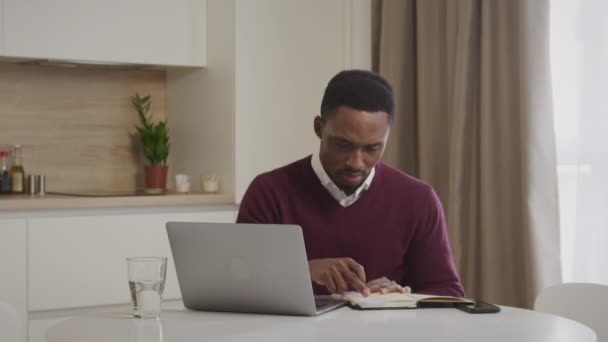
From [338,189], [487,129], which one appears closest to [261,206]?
[338,189]

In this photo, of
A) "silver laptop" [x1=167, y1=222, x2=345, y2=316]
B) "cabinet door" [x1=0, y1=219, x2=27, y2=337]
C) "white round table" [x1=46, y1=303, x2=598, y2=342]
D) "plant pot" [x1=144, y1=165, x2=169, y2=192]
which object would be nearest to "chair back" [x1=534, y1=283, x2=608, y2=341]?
"white round table" [x1=46, y1=303, x2=598, y2=342]

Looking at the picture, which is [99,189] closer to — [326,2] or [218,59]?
[218,59]

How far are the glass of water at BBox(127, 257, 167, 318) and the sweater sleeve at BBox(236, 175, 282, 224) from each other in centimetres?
50

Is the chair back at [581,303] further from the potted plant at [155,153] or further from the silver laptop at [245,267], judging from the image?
the potted plant at [155,153]

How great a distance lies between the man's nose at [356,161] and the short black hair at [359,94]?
0.34 ft

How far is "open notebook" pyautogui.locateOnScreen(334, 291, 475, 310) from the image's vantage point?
1.80m

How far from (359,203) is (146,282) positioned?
67 cm

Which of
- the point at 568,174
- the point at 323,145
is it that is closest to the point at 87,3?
the point at 323,145

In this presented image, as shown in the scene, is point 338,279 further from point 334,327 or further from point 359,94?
point 359,94

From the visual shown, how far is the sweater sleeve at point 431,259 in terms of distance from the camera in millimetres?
2133

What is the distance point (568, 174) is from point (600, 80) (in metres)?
0.33

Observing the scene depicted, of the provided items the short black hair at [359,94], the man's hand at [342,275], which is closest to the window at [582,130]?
the short black hair at [359,94]

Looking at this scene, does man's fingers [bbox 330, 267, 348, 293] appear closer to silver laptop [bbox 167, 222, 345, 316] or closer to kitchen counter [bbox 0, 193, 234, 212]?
silver laptop [bbox 167, 222, 345, 316]

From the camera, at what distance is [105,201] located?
3.10 meters
